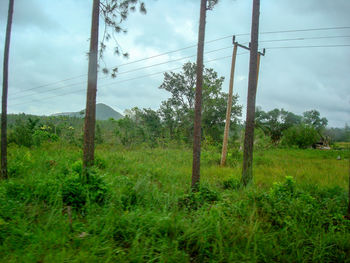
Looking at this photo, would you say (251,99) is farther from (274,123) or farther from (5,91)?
(274,123)

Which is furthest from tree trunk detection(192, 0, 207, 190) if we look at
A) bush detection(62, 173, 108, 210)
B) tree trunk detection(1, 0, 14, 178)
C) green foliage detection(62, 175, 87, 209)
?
tree trunk detection(1, 0, 14, 178)

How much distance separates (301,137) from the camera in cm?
2939

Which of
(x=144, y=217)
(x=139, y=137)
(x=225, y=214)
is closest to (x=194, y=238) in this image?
(x=144, y=217)

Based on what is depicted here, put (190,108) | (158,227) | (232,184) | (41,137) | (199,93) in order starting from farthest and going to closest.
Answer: (190,108) < (41,137) < (232,184) < (199,93) < (158,227)

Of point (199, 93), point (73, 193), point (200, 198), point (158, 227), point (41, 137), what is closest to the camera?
point (158, 227)

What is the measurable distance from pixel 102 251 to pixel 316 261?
2994 mm

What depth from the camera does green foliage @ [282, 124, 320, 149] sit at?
96.0 feet

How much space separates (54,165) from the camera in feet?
26.0

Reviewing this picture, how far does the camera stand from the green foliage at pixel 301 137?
2926 centimetres

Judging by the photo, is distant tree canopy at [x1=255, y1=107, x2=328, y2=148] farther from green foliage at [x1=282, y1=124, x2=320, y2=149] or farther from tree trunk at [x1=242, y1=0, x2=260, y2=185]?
tree trunk at [x1=242, y1=0, x2=260, y2=185]

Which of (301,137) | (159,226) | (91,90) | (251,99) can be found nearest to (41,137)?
(91,90)

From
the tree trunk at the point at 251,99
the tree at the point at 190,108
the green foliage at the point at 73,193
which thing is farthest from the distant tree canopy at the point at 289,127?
the green foliage at the point at 73,193

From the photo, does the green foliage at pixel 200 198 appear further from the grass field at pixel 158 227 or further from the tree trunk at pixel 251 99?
the tree trunk at pixel 251 99

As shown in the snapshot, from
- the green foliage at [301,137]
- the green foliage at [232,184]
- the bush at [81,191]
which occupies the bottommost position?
the green foliage at [232,184]
